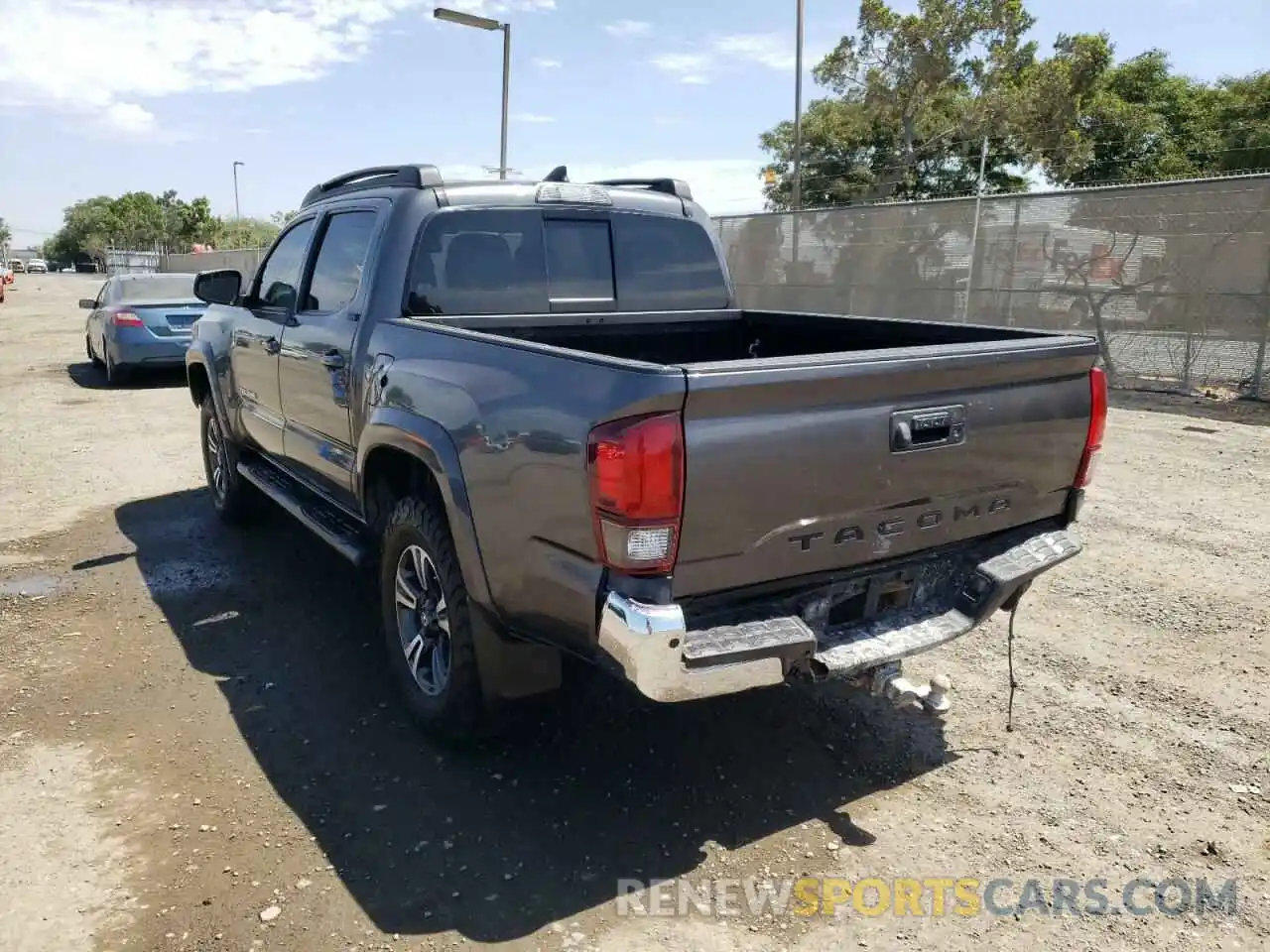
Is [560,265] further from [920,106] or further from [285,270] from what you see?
[920,106]

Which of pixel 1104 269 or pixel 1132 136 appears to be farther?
pixel 1132 136

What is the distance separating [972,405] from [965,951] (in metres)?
1.60

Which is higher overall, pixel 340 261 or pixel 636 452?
pixel 340 261

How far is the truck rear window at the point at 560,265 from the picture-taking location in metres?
4.05

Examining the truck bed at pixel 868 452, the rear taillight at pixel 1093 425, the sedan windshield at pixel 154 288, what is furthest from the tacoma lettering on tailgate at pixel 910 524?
the sedan windshield at pixel 154 288

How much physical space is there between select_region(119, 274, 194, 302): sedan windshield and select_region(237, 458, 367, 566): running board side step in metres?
8.37

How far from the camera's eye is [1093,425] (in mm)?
3484

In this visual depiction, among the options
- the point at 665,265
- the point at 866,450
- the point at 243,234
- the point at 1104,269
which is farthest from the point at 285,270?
the point at 243,234

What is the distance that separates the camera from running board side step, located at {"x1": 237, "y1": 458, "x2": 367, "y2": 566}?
420cm

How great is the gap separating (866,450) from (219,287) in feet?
14.1

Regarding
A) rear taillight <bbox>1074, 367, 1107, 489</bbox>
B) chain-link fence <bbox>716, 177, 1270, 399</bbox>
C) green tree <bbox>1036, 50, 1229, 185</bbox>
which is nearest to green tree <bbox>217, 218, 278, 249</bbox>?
green tree <bbox>1036, 50, 1229, 185</bbox>

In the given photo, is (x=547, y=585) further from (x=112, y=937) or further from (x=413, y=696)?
(x=112, y=937)

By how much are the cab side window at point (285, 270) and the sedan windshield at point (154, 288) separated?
8.35 metres

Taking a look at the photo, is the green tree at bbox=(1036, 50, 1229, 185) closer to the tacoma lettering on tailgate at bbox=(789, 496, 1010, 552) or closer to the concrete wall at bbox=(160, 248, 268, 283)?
the concrete wall at bbox=(160, 248, 268, 283)
